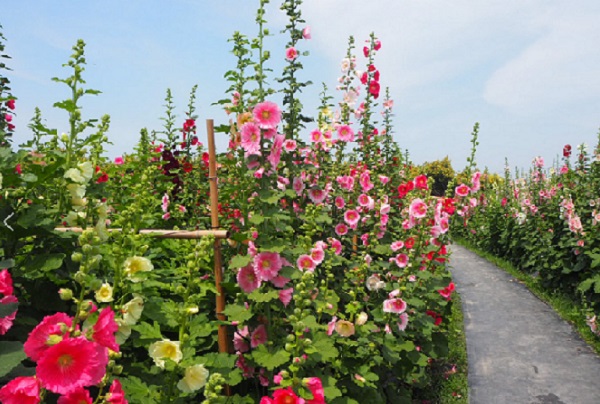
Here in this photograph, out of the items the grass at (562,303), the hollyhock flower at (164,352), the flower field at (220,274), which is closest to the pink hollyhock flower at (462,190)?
the flower field at (220,274)

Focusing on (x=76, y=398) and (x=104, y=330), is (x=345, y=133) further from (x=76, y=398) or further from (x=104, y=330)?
(x=76, y=398)

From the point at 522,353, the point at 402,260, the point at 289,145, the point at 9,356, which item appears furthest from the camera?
the point at 522,353

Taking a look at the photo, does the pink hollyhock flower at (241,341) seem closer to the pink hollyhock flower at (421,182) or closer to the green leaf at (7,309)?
the green leaf at (7,309)

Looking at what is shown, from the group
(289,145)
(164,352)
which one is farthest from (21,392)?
(289,145)

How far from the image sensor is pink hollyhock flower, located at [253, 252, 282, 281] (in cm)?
242

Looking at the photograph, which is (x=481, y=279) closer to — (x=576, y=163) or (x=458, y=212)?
(x=576, y=163)

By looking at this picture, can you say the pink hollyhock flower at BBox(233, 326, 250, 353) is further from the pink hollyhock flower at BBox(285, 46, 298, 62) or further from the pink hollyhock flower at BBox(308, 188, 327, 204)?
the pink hollyhock flower at BBox(285, 46, 298, 62)

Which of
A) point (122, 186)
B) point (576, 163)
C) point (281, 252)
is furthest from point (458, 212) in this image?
point (576, 163)

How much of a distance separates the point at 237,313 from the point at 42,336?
125cm

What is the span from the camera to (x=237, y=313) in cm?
243

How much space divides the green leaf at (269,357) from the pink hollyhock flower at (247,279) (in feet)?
0.95

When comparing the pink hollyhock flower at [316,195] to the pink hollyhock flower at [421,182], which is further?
the pink hollyhock flower at [421,182]

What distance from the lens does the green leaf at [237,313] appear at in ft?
7.80

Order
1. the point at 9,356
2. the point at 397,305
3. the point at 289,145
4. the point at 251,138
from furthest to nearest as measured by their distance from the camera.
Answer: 1. the point at 397,305
2. the point at 289,145
3. the point at 251,138
4. the point at 9,356
